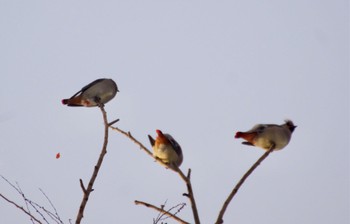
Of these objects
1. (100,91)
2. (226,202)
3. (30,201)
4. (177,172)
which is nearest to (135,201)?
(177,172)

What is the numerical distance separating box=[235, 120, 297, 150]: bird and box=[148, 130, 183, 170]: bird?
67cm

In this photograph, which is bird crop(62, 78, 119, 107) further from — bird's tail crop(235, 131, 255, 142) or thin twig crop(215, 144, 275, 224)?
thin twig crop(215, 144, 275, 224)

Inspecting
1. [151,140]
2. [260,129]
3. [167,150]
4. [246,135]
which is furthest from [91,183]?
[260,129]

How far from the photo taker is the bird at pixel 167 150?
14.7 ft

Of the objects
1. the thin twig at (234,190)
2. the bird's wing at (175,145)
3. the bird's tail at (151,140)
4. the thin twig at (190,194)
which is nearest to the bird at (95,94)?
the bird's tail at (151,140)

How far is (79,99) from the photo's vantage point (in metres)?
6.37

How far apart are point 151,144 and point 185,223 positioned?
1.27 meters

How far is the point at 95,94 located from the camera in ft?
20.7

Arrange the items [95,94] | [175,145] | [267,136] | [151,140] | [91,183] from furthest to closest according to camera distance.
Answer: [95,94] < [151,140] < [175,145] < [267,136] < [91,183]

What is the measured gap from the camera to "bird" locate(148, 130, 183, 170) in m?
4.49

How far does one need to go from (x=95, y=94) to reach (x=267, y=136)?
9.17 ft

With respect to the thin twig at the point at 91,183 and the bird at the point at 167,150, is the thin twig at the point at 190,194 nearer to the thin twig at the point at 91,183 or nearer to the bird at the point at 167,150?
the bird at the point at 167,150

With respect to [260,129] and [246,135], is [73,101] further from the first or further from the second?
[260,129]

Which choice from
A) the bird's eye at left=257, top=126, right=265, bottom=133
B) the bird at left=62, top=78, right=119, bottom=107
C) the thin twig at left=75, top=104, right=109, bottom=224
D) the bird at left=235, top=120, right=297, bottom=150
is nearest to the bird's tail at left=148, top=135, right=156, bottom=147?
the thin twig at left=75, top=104, right=109, bottom=224
